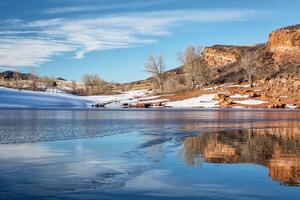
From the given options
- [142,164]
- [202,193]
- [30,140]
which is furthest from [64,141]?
[202,193]

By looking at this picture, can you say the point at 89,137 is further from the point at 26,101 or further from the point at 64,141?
the point at 26,101

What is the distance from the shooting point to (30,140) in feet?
71.0

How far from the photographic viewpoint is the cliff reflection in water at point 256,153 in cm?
1348

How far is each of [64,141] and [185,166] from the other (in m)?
8.96

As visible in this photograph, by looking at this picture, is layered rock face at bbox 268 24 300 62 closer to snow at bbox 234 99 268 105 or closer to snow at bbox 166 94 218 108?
snow at bbox 166 94 218 108

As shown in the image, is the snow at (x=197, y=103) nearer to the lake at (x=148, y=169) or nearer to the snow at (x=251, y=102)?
A: the snow at (x=251, y=102)

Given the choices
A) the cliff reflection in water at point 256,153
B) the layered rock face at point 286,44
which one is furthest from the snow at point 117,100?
the cliff reflection in water at point 256,153

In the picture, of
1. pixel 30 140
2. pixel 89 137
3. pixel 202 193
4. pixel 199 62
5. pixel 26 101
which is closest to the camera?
pixel 202 193

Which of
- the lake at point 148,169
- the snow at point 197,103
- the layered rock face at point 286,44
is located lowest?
the lake at point 148,169

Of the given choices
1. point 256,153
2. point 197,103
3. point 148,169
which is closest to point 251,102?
point 197,103

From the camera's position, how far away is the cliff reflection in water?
13.5 meters

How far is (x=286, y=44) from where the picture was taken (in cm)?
15812

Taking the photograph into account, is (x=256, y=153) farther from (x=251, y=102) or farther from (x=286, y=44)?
(x=286, y=44)

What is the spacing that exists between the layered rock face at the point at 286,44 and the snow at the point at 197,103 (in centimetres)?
5977
